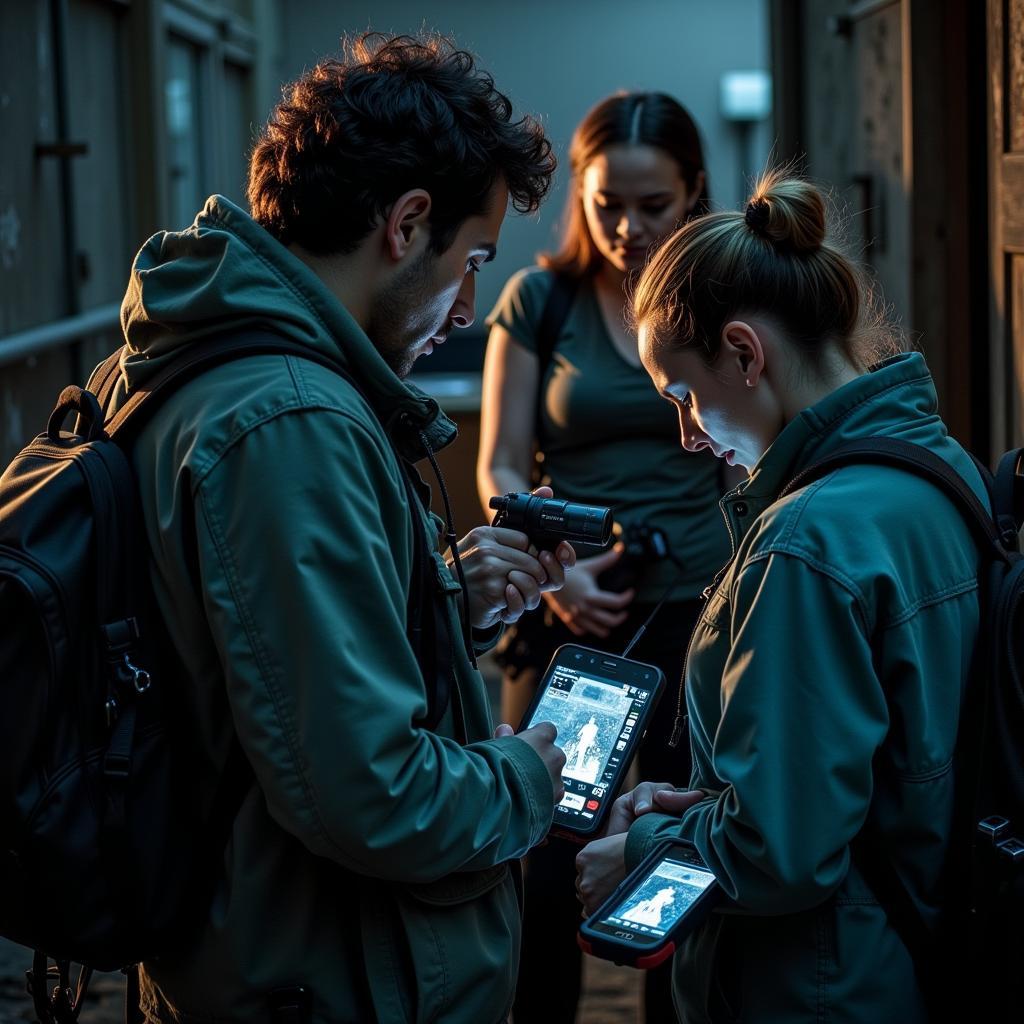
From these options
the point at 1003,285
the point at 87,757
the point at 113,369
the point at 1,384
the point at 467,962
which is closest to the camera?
the point at 87,757

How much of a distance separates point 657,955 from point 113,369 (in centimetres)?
93

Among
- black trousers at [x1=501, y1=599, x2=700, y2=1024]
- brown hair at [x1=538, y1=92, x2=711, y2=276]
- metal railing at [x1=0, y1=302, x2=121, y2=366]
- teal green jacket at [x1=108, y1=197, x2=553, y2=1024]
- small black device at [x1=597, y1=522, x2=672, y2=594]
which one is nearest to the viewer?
teal green jacket at [x1=108, y1=197, x2=553, y2=1024]

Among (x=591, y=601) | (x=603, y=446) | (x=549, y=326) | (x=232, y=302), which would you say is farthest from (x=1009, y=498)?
(x=549, y=326)

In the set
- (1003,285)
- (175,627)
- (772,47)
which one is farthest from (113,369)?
(772,47)

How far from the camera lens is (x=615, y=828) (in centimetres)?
183

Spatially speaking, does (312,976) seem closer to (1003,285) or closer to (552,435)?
(552,435)

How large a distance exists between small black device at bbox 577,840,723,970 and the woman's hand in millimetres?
1157

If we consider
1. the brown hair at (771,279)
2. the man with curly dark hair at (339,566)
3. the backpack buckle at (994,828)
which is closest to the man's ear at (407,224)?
the man with curly dark hair at (339,566)

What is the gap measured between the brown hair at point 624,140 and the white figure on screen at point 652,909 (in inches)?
69.1

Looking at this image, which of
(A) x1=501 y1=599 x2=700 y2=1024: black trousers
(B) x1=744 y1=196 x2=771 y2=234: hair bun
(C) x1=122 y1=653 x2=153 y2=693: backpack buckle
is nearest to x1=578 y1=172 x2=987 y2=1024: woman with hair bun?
(B) x1=744 y1=196 x2=771 y2=234: hair bun

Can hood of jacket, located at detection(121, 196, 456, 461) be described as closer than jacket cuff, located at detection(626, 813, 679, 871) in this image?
Yes

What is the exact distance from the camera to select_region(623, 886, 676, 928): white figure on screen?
1471 mm

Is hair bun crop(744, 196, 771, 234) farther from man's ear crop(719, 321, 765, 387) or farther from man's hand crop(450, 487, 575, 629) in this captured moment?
man's hand crop(450, 487, 575, 629)

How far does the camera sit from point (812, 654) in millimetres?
1420
